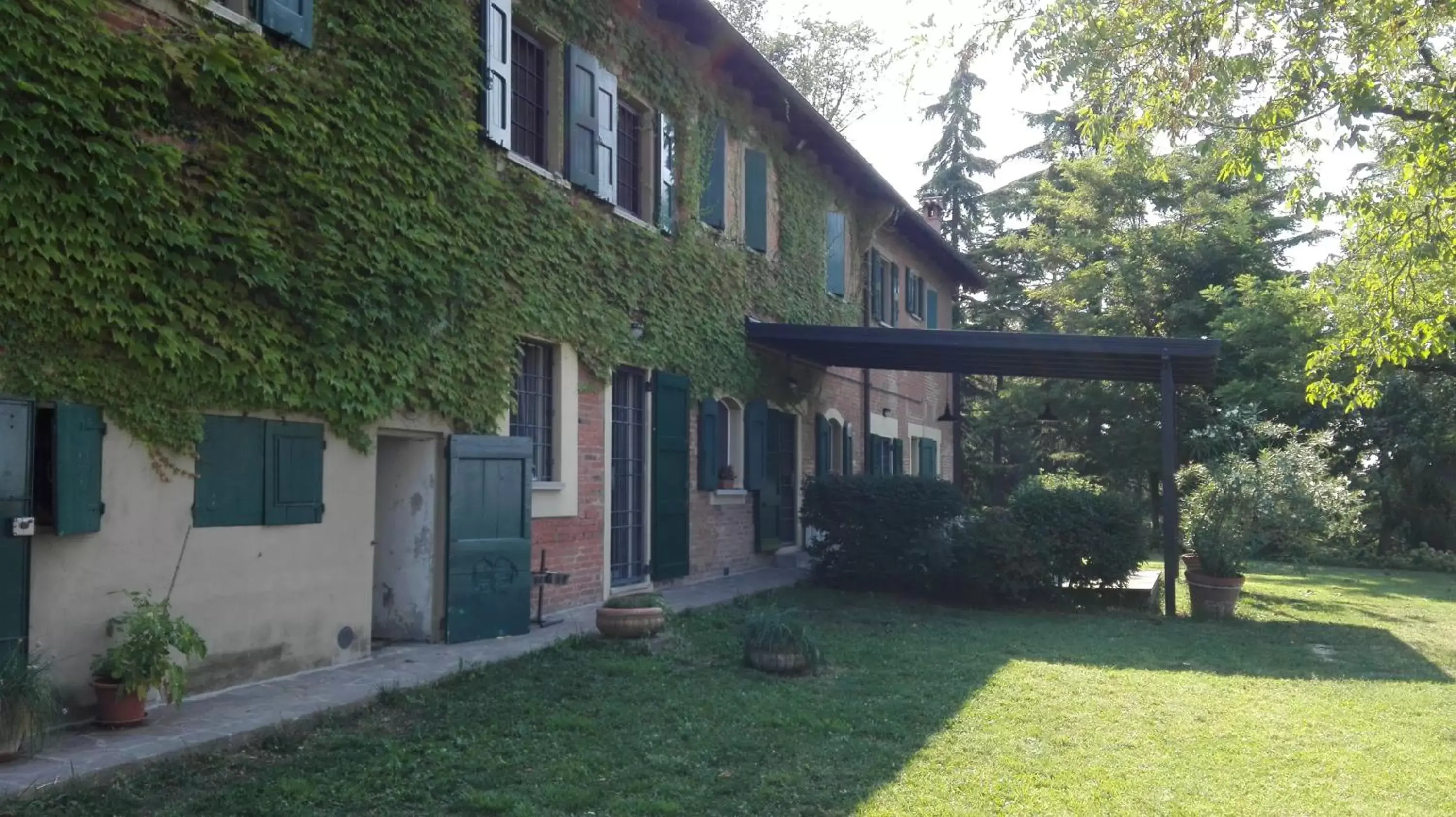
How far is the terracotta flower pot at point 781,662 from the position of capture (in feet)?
25.6

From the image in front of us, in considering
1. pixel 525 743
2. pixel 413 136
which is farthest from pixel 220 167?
pixel 525 743

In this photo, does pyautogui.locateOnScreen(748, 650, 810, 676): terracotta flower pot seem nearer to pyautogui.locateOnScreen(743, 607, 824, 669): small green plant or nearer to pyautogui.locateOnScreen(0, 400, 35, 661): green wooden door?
Answer: pyautogui.locateOnScreen(743, 607, 824, 669): small green plant

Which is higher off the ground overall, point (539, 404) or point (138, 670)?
point (539, 404)

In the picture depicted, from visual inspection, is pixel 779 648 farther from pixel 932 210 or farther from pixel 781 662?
pixel 932 210

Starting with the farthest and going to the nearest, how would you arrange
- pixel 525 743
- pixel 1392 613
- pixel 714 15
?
pixel 1392 613 → pixel 714 15 → pixel 525 743

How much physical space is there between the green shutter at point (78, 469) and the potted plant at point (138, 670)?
0.54 metres

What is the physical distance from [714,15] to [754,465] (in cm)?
540

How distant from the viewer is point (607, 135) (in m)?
10.6

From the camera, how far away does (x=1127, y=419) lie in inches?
1030

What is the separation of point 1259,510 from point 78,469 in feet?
36.8

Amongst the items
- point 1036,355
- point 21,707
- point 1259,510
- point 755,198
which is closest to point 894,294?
point 755,198

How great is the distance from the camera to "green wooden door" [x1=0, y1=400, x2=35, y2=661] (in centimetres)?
532

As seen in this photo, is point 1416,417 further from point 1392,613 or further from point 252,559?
point 252,559

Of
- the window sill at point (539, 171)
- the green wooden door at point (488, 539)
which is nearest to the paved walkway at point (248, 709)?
the green wooden door at point (488, 539)
